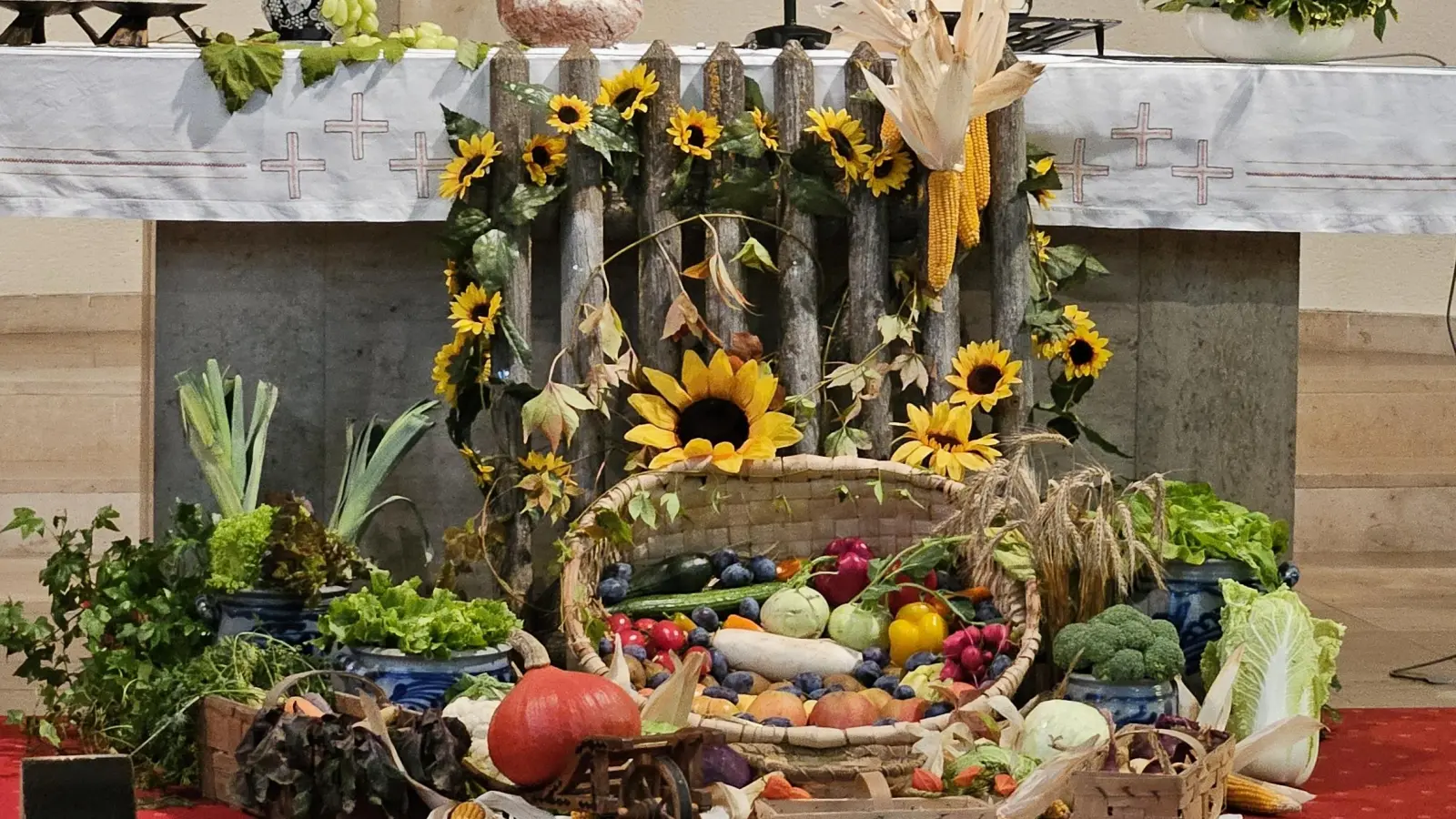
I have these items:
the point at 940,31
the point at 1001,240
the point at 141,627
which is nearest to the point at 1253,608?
the point at 1001,240

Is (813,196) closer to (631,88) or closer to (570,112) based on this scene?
(631,88)

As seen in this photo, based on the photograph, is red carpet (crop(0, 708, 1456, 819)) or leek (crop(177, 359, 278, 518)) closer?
red carpet (crop(0, 708, 1456, 819))

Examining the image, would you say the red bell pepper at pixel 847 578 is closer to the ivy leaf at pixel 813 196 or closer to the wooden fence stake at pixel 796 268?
the wooden fence stake at pixel 796 268

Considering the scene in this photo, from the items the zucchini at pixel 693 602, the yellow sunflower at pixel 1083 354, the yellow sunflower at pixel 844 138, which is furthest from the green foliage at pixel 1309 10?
the zucchini at pixel 693 602

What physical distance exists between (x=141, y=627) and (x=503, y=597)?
1.04 metres

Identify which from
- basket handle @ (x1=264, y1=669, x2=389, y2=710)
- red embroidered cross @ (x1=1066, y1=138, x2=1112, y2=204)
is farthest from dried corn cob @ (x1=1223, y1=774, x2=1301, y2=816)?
basket handle @ (x1=264, y1=669, x2=389, y2=710)

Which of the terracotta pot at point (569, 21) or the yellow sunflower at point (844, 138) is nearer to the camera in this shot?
the yellow sunflower at point (844, 138)

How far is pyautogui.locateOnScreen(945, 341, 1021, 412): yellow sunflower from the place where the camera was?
205 inches

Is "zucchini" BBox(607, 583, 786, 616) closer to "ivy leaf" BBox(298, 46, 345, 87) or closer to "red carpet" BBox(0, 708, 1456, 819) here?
"red carpet" BBox(0, 708, 1456, 819)

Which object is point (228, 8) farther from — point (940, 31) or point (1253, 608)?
Answer: point (1253, 608)

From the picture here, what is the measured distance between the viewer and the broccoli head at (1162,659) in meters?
4.45

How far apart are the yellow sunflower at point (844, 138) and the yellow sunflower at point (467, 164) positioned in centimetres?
83

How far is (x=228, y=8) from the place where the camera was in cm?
827

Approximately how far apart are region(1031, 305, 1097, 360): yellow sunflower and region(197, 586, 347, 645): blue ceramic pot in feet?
6.35
